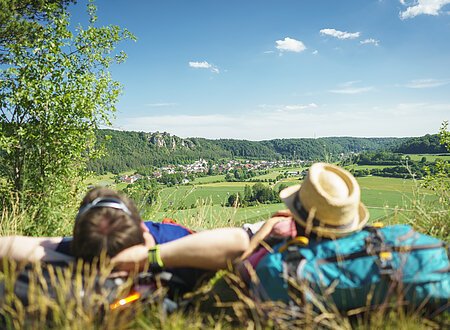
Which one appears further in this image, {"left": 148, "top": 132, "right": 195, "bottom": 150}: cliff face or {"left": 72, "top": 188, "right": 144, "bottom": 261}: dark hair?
{"left": 148, "top": 132, "right": 195, "bottom": 150}: cliff face

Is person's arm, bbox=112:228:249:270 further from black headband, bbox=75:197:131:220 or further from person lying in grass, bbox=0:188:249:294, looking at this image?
black headband, bbox=75:197:131:220

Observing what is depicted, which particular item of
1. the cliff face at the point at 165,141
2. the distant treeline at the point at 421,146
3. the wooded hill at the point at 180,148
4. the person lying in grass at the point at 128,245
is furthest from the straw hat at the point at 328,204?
the cliff face at the point at 165,141

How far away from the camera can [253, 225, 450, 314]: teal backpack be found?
191 centimetres

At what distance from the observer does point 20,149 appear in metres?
7.75

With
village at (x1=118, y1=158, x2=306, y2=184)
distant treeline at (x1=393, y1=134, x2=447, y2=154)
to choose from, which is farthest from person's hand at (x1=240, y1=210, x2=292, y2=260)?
distant treeline at (x1=393, y1=134, x2=447, y2=154)

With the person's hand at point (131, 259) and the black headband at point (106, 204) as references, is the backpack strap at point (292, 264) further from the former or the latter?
the black headband at point (106, 204)

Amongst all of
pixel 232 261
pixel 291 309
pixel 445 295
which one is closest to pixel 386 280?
pixel 445 295

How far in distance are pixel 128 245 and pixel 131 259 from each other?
0.29 ft

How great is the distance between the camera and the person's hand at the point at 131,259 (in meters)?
2.10

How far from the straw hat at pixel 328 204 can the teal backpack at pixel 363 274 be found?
13 cm

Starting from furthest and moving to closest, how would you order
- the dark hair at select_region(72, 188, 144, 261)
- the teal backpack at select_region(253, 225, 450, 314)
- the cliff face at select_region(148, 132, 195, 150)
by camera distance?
the cliff face at select_region(148, 132, 195, 150)
the dark hair at select_region(72, 188, 144, 261)
the teal backpack at select_region(253, 225, 450, 314)

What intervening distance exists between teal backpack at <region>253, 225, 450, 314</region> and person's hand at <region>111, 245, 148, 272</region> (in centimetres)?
73

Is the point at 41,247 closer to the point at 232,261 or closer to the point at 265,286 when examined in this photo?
the point at 232,261

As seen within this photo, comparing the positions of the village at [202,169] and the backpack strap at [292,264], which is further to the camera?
the village at [202,169]
